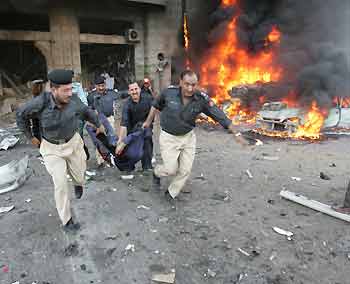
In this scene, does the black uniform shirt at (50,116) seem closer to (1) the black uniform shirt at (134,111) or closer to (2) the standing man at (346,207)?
(1) the black uniform shirt at (134,111)

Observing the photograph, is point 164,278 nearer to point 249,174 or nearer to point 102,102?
point 249,174

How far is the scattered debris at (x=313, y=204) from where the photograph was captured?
3.72 m

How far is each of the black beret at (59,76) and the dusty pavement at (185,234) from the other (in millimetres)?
1721

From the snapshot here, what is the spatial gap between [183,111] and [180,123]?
0.55 feet

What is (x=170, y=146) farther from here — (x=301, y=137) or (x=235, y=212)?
(x=301, y=137)

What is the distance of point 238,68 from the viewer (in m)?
15.6

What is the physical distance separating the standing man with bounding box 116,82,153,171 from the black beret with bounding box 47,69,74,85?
76.6 inches

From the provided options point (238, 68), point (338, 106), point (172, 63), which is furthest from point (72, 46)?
point (338, 106)

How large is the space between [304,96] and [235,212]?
28.5 feet

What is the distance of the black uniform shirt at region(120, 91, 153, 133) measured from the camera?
201 inches

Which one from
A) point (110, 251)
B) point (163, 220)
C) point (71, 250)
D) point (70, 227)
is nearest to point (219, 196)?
point (163, 220)

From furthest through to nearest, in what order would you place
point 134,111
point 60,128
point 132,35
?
point 132,35 → point 134,111 → point 60,128

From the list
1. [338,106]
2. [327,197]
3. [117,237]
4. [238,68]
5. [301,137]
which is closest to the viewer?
[117,237]

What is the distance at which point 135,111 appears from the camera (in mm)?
5207
